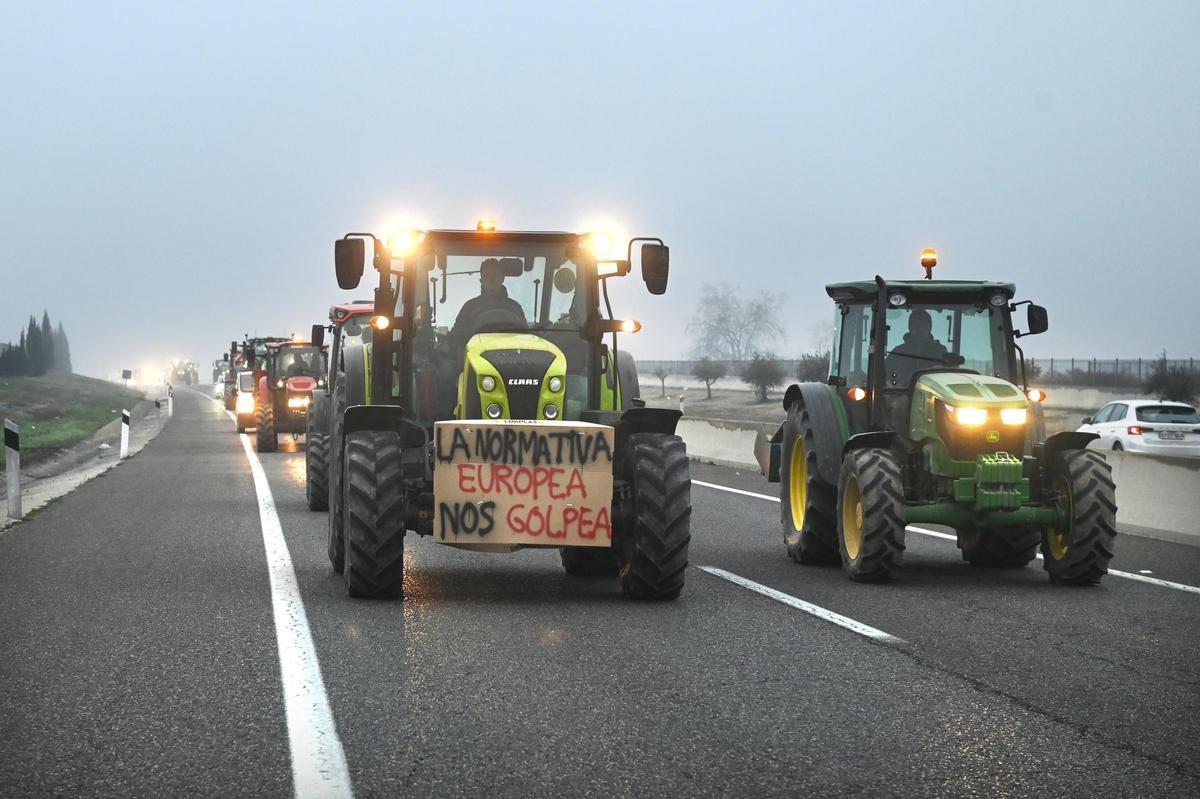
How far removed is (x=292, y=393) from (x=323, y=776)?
28.6m

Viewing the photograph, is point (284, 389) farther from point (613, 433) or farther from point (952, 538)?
point (613, 433)

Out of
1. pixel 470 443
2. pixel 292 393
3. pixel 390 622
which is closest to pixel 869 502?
pixel 470 443

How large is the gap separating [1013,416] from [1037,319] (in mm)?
1176

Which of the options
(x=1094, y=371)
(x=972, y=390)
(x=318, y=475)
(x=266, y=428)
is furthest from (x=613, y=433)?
(x=1094, y=371)

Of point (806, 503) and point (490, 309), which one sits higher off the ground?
point (490, 309)

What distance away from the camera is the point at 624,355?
472 inches

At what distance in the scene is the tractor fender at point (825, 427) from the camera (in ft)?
41.1

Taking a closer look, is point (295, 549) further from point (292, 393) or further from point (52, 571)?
point (292, 393)

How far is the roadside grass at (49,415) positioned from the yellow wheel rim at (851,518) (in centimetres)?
2367

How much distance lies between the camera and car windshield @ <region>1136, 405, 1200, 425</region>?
29141mm

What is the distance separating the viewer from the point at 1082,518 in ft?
36.4

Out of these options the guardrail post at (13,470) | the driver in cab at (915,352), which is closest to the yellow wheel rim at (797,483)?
the driver in cab at (915,352)

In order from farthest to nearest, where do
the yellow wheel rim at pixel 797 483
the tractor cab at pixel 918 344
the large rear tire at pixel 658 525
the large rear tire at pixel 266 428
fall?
the large rear tire at pixel 266 428 < the yellow wheel rim at pixel 797 483 < the tractor cab at pixel 918 344 < the large rear tire at pixel 658 525

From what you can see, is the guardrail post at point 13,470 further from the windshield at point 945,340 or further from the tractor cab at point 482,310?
the windshield at point 945,340
